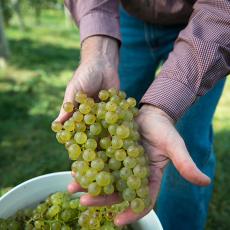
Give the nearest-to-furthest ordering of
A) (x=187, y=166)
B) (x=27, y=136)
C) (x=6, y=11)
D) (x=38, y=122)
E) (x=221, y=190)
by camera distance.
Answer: (x=187, y=166) → (x=221, y=190) → (x=27, y=136) → (x=38, y=122) → (x=6, y=11)

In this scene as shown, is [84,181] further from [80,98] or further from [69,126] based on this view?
[80,98]

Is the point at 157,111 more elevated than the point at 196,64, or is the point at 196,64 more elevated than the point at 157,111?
the point at 196,64

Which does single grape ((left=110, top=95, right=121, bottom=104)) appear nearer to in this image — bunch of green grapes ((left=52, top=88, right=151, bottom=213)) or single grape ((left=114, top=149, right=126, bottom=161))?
bunch of green grapes ((left=52, top=88, right=151, bottom=213))

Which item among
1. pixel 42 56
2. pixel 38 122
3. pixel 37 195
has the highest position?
pixel 37 195

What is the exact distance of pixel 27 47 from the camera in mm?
5973

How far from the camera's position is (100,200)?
119cm

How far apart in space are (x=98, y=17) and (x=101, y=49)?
7.2 inches

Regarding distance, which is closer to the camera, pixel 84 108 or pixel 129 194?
pixel 129 194

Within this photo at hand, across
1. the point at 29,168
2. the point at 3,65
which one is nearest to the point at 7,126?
the point at 29,168

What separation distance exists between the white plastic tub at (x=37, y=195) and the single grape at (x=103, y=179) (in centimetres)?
34

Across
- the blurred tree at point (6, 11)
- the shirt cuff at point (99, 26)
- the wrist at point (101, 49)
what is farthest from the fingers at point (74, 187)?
the blurred tree at point (6, 11)

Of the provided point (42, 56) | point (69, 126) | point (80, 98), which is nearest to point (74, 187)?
point (69, 126)

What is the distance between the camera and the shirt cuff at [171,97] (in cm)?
136

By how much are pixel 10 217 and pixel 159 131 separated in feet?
2.14
